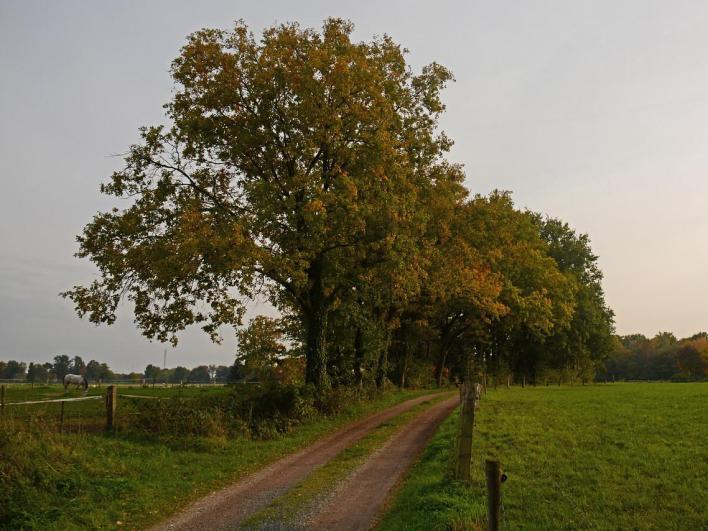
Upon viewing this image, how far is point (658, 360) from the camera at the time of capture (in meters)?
140

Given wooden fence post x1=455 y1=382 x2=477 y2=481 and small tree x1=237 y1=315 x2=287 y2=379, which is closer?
wooden fence post x1=455 y1=382 x2=477 y2=481

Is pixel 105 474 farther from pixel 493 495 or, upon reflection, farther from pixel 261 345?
pixel 261 345

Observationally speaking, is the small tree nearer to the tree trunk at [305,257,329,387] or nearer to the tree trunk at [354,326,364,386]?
the tree trunk at [354,326,364,386]

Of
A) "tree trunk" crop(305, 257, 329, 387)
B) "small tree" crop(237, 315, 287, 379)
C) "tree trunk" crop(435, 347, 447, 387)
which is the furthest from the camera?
"tree trunk" crop(435, 347, 447, 387)

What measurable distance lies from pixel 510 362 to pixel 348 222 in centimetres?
5668

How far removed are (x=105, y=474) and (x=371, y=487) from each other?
641 centimetres

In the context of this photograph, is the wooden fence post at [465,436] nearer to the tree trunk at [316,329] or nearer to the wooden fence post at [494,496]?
the wooden fence post at [494,496]

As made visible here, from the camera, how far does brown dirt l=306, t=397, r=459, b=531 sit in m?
10.6

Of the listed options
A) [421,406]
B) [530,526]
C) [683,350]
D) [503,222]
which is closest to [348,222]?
[421,406]

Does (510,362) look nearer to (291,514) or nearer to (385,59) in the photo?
(385,59)

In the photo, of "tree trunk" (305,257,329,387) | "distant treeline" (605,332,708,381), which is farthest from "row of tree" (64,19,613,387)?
"distant treeline" (605,332,708,381)

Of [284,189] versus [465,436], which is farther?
[284,189]

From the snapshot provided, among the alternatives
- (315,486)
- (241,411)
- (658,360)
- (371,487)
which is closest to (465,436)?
(371,487)

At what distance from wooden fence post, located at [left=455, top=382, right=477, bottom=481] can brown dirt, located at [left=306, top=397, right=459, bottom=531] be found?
181 centimetres
